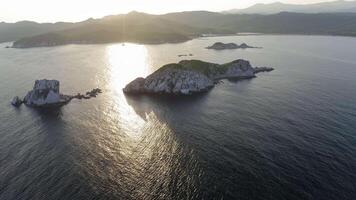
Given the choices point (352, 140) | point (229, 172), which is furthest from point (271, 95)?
point (229, 172)

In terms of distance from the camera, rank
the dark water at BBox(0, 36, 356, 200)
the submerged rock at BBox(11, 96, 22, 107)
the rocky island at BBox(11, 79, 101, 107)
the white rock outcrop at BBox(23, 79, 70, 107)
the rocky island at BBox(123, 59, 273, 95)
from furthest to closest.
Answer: the rocky island at BBox(123, 59, 273, 95), the submerged rock at BBox(11, 96, 22, 107), the white rock outcrop at BBox(23, 79, 70, 107), the rocky island at BBox(11, 79, 101, 107), the dark water at BBox(0, 36, 356, 200)

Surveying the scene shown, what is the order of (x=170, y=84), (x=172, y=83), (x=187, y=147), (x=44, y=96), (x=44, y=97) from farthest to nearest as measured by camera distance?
1. (x=172, y=83)
2. (x=170, y=84)
3. (x=44, y=96)
4. (x=44, y=97)
5. (x=187, y=147)

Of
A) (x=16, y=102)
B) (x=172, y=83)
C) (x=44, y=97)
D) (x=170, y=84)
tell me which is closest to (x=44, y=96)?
(x=44, y=97)

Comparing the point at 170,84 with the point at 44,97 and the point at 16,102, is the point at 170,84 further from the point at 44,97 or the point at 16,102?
the point at 16,102

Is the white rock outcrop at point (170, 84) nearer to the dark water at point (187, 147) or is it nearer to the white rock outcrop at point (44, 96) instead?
the dark water at point (187, 147)

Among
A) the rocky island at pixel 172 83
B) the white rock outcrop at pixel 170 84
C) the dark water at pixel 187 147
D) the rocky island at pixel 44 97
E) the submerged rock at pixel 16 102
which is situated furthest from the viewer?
the rocky island at pixel 172 83

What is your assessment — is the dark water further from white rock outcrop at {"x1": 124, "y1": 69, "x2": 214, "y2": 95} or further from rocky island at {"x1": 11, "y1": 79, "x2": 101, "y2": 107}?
white rock outcrop at {"x1": 124, "y1": 69, "x2": 214, "y2": 95}

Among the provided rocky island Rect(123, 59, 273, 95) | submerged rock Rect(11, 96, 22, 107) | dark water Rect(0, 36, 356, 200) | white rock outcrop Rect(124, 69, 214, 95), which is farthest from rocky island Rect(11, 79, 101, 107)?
white rock outcrop Rect(124, 69, 214, 95)

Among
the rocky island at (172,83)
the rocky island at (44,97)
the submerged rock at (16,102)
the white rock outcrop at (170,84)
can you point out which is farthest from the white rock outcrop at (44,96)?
the white rock outcrop at (170,84)
